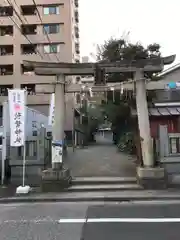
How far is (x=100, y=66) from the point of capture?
13.0 m

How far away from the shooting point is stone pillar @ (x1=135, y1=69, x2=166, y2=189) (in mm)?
12266

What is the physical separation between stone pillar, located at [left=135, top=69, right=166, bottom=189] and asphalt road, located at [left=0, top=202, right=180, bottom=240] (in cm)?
202

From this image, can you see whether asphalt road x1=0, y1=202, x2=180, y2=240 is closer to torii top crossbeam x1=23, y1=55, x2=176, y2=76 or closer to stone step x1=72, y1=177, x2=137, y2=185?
stone step x1=72, y1=177, x2=137, y2=185

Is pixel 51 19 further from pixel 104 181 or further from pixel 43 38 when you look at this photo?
pixel 104 181

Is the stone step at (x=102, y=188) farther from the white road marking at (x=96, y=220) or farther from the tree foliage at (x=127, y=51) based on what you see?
the tree foliage at (x=127, y=51)

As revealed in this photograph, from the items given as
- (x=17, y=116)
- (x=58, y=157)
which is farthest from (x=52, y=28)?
(x=58, y=157)

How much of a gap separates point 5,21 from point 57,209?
43.7 metres

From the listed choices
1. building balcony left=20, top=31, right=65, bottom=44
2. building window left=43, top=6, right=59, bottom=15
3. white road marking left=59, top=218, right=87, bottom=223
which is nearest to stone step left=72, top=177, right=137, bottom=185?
white road marking left=59, top=218, right=87, bottom=223

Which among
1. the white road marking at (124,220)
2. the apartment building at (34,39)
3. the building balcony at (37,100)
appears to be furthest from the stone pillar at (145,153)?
the apartment building at (34,39)

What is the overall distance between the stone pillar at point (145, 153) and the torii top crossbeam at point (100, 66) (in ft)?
1.11

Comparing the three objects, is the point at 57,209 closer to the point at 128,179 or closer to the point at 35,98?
the point at 128,179

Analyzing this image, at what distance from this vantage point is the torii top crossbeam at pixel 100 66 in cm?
1292

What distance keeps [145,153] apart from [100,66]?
3748mm

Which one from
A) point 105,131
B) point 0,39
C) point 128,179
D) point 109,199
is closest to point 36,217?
point 109,199
